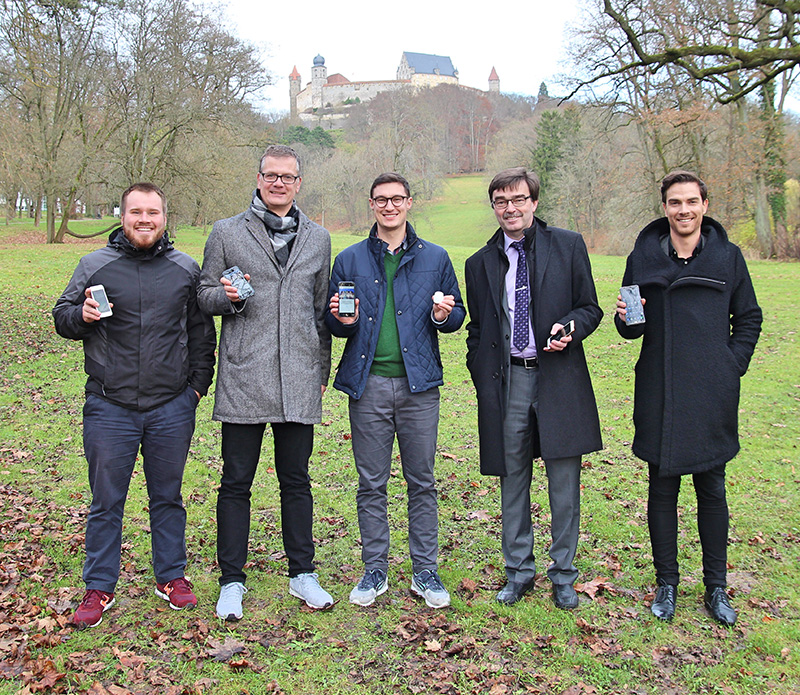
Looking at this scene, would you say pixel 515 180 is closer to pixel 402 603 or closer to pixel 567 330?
pixel 567 330

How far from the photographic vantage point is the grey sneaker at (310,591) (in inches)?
161

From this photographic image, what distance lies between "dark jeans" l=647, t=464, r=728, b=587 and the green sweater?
1.61 meters

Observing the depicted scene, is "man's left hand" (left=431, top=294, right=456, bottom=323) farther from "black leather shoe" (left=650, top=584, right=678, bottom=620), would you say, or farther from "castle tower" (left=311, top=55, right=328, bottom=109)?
"castle tower" (left=311, top=55, right=328, bottom=109)

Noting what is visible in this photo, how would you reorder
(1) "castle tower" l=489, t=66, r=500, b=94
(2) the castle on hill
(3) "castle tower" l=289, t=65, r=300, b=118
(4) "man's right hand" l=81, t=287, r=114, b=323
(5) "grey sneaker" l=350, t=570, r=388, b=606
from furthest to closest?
(1) "castle tower" l=489, t=66, r=500, b=94, (3) "castle tower" l=289, t=65, r=300, b=118, (2) the castle on hill, (5) "grey sneaker" l=350, t=570, r=388, b=606, (4) "man's right hand" l=81, t=287, r=114, b=323

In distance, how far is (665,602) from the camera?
13.1 ft

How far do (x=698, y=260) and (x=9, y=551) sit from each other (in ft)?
15.9

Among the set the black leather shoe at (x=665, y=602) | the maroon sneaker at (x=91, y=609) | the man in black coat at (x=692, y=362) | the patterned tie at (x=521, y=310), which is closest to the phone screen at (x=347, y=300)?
the patterned tie at (x=521, y=310)

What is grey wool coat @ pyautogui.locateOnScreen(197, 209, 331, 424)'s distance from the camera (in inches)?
157

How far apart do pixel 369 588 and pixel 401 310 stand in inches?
66.4

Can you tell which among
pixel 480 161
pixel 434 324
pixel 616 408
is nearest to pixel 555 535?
pixel 434 324

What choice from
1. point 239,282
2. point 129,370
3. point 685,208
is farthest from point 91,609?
point 685,208

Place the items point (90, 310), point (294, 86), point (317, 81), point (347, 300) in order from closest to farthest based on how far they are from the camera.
A: point (90, 310), point (347, 300), point (317, 81), point (294, 86)

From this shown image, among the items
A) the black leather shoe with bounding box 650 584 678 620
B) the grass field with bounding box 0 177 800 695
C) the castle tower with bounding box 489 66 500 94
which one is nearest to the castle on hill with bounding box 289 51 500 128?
the castle tower with bounding box 489 66 500 94

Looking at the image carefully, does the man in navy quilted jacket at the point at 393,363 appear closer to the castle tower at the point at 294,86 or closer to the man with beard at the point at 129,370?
A: the man with beard at the point at 129,370
